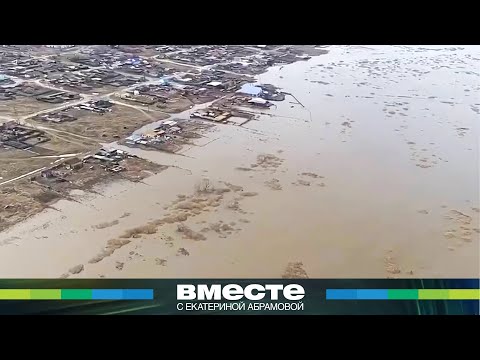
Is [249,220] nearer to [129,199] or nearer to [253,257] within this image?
[253,257]

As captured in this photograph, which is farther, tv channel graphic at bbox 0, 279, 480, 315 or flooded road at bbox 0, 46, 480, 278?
flooded road at bbox 0, 46, 480, 278

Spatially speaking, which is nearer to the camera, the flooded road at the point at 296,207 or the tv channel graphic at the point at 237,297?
the tv channel graphic at the point at 237,297

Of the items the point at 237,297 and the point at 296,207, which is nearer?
the point at 237,297

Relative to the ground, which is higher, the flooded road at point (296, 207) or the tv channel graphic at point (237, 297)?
the flooded road at point (296, 207)

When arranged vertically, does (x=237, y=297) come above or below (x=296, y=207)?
below
